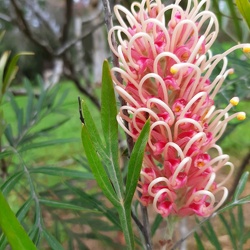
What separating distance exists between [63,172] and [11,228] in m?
0.30

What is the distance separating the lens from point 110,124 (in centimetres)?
40

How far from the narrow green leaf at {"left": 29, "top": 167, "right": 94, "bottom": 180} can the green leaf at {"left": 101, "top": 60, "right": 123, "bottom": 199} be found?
0.18 metres

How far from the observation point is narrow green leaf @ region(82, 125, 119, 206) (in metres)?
0.37

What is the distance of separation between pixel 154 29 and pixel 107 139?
13cm

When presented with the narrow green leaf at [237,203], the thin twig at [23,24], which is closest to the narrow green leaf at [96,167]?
the narrow green leaf at [237,203]

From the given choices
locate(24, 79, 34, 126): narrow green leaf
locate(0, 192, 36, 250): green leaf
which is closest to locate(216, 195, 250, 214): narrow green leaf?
locate(0, 192, 36, 250): green leaf

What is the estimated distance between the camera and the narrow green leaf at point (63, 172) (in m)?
0.60

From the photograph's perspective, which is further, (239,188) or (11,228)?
(239,188)

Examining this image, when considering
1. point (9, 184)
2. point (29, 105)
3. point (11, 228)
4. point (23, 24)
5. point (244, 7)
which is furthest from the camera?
point (23, 24)

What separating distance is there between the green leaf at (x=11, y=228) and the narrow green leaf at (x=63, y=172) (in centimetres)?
27

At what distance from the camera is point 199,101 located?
1.48ft

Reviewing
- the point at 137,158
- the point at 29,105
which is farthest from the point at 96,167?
the point at 29,105

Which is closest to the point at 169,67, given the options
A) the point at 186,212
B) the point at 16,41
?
the point at 186,212

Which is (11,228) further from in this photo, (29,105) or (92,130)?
(29,105)
